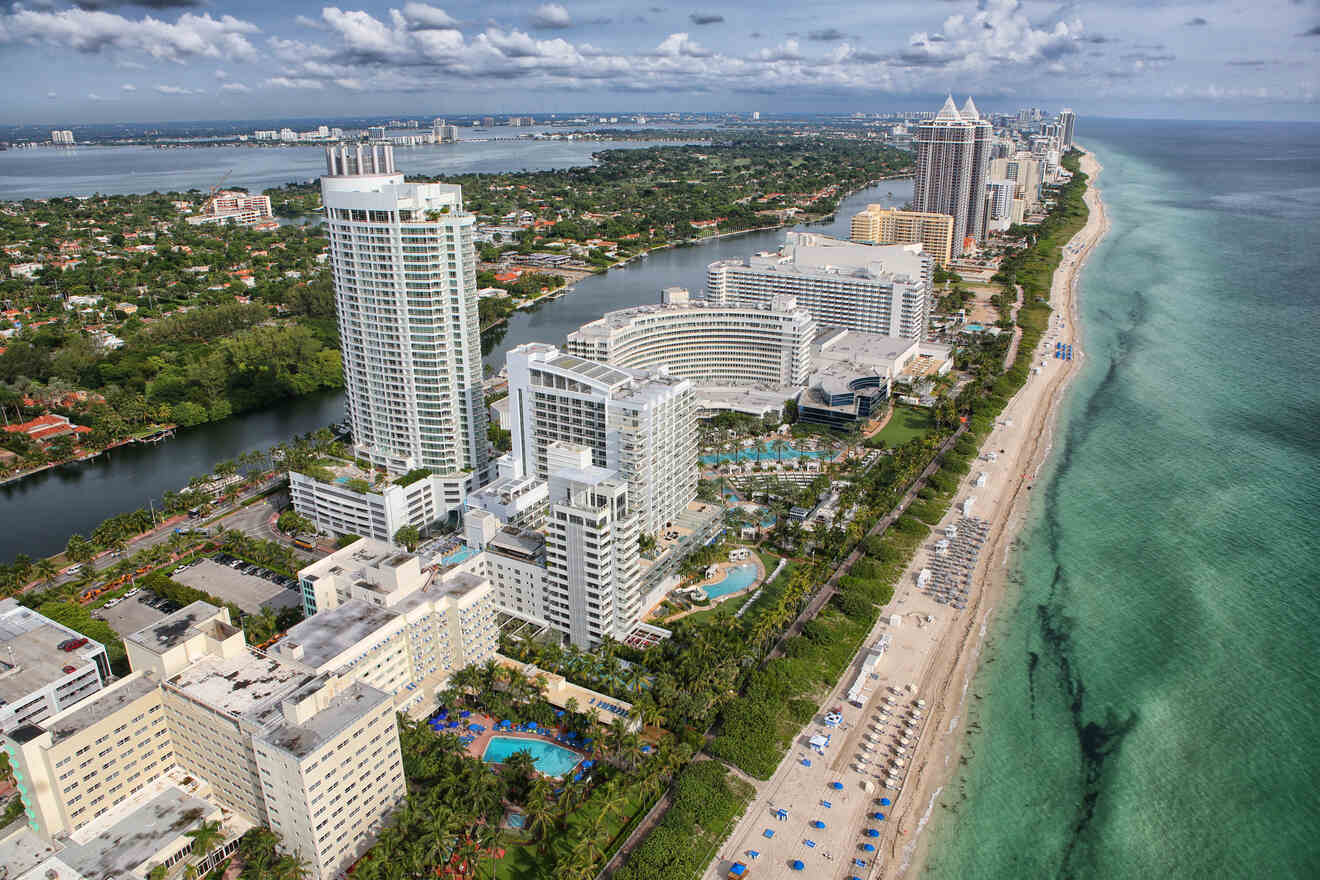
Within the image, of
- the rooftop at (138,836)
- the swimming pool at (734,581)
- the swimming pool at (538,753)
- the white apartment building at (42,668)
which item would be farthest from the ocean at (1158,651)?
the white apartment building at (42,668)

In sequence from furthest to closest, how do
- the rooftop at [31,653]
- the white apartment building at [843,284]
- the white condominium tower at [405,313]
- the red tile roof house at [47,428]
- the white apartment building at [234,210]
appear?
the white apartment building at [234,210] → the white apartment building at [843,284] → the red tile roof house at [47,428] → the white condominium tower at [405,313] → the rooftop at [31,653]

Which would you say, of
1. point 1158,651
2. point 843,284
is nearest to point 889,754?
point 1158,651

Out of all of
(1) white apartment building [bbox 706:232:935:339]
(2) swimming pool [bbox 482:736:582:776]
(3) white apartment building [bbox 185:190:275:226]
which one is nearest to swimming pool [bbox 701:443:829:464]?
(1) white apartment building [bbox 706:232:935:339]

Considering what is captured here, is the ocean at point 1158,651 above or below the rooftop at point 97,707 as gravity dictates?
below

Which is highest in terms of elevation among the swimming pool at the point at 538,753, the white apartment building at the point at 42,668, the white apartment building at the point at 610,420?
the white apartment building at the point at 610,420

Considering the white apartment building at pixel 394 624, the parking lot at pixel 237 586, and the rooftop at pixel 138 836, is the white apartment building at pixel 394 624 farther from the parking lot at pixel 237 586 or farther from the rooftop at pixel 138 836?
the parking lot at pixel 237 586

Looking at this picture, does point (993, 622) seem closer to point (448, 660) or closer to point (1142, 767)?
point (1142, 767)

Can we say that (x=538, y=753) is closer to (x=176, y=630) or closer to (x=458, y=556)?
(x=458, y=556)
